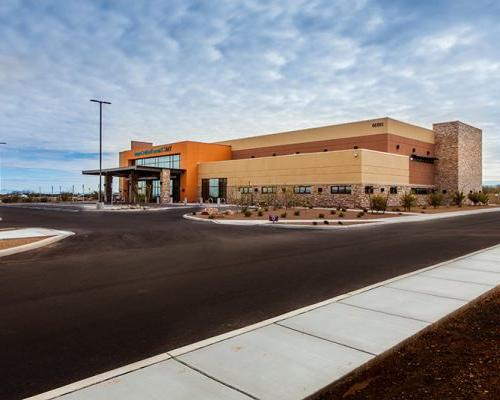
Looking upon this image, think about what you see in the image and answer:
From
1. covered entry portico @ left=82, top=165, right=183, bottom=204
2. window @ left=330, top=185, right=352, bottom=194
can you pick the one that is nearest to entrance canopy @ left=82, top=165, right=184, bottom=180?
covered entry portico @ left=82, top=165, right=183, bottom=204

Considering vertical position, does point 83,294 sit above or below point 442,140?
below

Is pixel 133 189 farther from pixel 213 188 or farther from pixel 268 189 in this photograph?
pixel 268 189

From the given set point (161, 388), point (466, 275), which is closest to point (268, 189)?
point (466, 275)

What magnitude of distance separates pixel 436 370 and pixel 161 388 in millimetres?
2815

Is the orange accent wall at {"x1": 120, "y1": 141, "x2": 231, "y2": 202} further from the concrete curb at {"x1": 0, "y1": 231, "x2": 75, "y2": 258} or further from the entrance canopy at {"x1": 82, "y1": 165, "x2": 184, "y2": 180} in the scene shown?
the concrete curb at {"x1": 0, "y1": 231, "x2": 75, "y2": 258}

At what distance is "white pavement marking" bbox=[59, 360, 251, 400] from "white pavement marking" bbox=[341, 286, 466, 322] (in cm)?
333

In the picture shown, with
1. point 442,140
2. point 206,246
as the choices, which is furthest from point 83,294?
point 442,140

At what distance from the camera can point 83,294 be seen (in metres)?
7.23

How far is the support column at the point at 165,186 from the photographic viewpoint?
57656mm

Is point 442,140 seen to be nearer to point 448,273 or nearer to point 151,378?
point 448,273

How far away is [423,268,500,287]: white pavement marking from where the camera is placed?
794 centimetres

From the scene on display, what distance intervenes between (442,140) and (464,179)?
6.84 m

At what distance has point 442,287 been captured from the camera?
293 inches

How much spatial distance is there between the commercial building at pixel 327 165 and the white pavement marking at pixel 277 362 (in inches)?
1520
